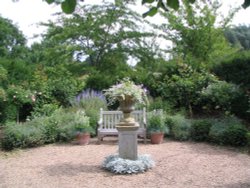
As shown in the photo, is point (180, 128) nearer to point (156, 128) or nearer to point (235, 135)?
point (156, 128)

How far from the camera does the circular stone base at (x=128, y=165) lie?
238 inches

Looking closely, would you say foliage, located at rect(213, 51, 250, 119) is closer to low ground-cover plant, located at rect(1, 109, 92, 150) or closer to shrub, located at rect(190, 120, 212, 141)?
shrub, located at rect(190, 120, 212, 141)

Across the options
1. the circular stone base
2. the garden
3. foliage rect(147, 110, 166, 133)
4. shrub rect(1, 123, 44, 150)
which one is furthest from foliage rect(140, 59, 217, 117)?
the circular stone base

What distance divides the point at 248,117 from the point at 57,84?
5.86 meters

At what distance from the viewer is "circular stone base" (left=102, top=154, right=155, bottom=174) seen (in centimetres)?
604

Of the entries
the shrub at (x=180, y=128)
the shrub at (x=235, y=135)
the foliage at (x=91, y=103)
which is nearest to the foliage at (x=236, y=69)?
the shrub at (x=180, y=128)

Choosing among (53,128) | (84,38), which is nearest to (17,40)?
(84,38)

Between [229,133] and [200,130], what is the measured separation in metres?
0.88

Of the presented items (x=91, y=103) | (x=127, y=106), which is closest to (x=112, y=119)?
(x=91, y=103)

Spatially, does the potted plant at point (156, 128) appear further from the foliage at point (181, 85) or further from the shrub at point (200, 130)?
the foliage at point (181, 85)

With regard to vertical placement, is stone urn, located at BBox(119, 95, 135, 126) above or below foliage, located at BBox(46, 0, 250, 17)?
below

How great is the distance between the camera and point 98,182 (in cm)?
563

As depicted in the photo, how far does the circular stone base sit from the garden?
0.15 metres

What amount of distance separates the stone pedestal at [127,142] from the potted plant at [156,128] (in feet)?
7.20
